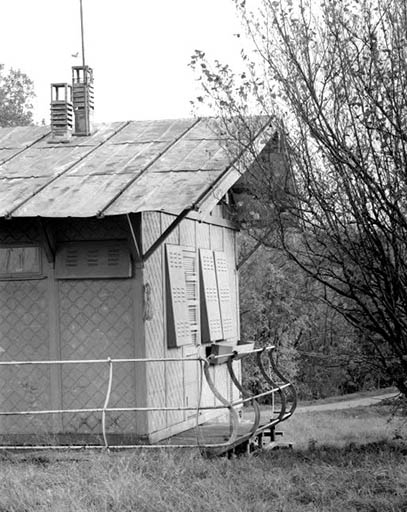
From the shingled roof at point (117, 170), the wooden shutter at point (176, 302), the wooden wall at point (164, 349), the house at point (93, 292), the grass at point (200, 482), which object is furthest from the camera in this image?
the wooden shutter at point (176, 302)

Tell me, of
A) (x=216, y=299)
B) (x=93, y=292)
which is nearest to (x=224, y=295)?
(x=216, y=299)

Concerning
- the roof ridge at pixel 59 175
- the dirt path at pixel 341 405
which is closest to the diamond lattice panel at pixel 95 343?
the roof ridge at pixel 59 175

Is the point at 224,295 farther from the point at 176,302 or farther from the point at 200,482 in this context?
the point at 200,482

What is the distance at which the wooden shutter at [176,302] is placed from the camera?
43.2 ft

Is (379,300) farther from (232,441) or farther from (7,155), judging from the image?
(7,155)

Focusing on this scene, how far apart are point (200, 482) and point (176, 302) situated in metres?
4.89

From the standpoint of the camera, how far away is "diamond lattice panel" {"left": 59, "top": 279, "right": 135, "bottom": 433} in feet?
40.2

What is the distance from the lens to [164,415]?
1277cm

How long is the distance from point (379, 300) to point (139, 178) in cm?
355

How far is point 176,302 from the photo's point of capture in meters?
13.4

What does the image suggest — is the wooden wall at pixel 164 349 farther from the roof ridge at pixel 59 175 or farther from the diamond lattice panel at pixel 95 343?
the roof ridge at pixel 59 175

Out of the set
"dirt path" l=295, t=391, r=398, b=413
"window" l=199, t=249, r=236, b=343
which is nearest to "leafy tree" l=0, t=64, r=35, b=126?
"dirt path" l=295, t=391, r=398, b=413

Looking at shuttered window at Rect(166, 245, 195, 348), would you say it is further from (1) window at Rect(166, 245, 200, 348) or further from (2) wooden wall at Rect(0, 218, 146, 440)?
(2) wooden wall at Rect(0, 218, 146, 440)

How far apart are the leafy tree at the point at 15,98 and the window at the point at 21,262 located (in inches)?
1256
